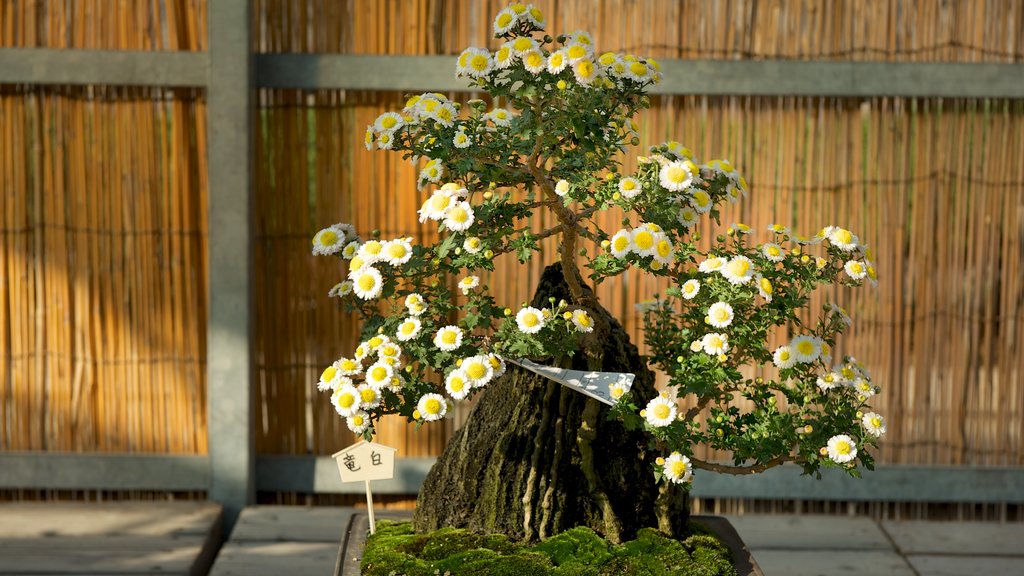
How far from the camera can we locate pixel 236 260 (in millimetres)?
Answer: 2648

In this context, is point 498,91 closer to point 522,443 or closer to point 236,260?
point 522,443

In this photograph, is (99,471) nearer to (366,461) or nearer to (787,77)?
(366,461)

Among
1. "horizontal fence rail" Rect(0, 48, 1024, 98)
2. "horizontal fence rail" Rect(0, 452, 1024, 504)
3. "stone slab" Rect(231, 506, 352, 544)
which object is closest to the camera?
"stone slab" Rect(231, 506, 352, 544)

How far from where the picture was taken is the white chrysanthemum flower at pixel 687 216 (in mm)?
1514

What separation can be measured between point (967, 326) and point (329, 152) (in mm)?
1741

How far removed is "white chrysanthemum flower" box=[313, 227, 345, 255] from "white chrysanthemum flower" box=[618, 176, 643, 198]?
44 centimetres

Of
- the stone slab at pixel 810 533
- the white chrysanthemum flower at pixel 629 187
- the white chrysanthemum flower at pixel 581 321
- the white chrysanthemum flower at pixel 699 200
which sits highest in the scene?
the white chrysanthemum flower at pixel 629 187

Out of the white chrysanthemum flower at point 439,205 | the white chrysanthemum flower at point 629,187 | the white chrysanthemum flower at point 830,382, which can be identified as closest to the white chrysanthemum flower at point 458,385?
the white chrysanthemum flower at point 439,205

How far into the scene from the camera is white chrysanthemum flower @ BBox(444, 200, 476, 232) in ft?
4.73

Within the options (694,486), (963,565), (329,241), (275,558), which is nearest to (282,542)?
(275,558)

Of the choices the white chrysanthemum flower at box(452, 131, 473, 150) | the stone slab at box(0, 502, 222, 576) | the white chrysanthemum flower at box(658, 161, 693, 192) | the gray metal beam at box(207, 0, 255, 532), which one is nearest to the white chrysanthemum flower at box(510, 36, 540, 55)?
the white chrysanthemum flower at box(452, 131, 473, 150)

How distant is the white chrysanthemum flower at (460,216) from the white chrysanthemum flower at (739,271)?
0.37 meters

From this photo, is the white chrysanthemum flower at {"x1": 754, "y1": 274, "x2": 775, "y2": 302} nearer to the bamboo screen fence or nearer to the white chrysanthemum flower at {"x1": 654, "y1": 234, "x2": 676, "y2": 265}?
the white chrysanthemum flower at {"x1": 654, "y1": 234, "x2": 676, "y2": 265}

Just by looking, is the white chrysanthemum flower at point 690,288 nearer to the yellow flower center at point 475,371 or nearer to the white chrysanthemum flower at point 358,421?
the yellow flower center at point 475,371
